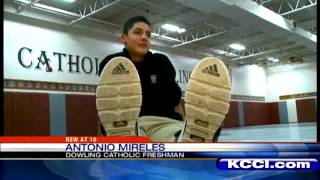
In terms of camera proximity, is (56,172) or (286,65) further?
(286,65)

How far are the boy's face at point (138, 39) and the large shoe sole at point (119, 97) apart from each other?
3 centimetres

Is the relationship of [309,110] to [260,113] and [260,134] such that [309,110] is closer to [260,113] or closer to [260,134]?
[260,113]

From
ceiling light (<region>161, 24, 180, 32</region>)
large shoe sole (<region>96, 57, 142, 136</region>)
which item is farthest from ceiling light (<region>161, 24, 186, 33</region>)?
large shoe sole (<region>96, 57, 142, 136</region>)

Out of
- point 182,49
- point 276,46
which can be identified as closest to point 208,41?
point 182,49

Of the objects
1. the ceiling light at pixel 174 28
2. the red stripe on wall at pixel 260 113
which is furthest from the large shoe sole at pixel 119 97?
the red stripe on wall at pixel 260 113

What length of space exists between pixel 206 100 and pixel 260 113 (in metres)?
0.39

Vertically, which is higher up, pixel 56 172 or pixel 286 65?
pixel 286 65

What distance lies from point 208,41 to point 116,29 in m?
0.13

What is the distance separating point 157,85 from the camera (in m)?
0.43

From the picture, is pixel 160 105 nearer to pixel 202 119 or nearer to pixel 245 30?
pixel 202 119

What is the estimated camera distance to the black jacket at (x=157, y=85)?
42cm

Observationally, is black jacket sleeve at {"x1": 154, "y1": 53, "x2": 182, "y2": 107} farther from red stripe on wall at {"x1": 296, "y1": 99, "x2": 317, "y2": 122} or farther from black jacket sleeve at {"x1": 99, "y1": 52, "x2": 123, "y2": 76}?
red stripe on wall at {"x1": 296, "y1": 99, "x2": 317, "y2": 122}

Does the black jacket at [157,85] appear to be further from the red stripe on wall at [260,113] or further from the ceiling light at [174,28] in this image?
the red stripe on wall at [260,113]

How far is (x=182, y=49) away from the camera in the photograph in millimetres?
468
